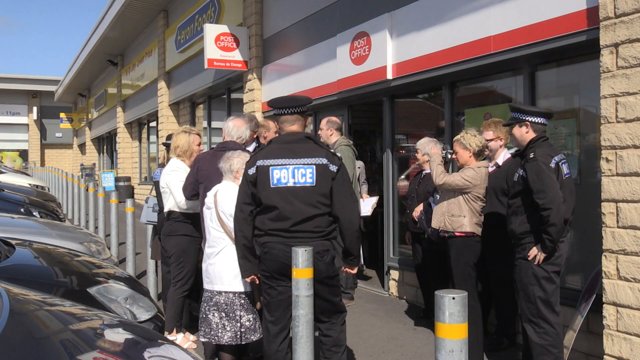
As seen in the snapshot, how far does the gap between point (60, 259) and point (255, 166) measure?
168cm

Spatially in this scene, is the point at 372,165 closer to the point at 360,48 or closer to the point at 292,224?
the point at 360,48

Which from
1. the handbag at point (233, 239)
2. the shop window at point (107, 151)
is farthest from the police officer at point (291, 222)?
the shop window at point (107, 151)

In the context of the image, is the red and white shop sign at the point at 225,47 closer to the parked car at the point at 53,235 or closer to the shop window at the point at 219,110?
the shop window at the point at 219,110

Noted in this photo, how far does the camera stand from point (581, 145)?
14.3 feet

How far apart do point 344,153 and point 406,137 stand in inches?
45.2

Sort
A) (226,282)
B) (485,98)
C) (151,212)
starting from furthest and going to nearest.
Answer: (151,212)
(485,98)
(226,282)

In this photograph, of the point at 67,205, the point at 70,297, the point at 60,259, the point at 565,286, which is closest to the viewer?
the point at 70,297

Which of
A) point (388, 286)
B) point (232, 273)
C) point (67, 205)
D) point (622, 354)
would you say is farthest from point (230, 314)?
point (67, 205)

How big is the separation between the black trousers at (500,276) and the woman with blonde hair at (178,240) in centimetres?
236

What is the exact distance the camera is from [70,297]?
3.37 m

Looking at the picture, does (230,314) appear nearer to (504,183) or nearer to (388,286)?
(504,183)

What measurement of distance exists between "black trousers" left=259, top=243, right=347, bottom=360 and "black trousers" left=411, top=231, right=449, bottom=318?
2.04 m

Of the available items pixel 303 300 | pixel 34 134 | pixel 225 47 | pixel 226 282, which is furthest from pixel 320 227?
pixel 34 134

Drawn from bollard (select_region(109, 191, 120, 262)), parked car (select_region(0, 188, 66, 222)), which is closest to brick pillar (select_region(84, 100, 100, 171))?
parked car (select_region(0, 188, 66, 222))
